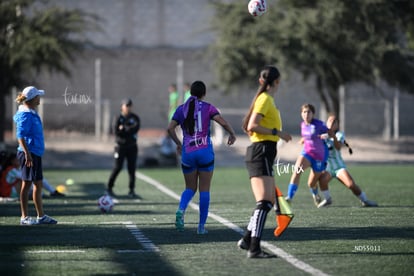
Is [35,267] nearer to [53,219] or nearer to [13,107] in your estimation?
[53,219]

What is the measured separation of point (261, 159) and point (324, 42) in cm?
2376

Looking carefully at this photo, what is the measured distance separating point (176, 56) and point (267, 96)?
3312 cm

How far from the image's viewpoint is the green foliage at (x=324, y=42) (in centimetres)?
3228

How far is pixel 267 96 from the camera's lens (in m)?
9.55

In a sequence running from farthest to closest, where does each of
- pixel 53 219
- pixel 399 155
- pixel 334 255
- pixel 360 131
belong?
pixel 360 131 < pixel 399 155 < pixel 53 219 < pixel 334 255

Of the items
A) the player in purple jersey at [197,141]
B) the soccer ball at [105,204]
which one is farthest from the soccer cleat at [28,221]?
the player in purple jersey at [197,141]

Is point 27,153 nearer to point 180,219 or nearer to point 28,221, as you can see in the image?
point 28,221

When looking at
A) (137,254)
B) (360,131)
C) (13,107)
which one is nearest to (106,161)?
(13,107)

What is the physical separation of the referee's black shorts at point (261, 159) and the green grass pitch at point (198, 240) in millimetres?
964

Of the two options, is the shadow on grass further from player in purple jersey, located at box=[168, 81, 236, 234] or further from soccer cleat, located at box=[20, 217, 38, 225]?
player in purple jersey, located at box=[168, 81, 236, 234]

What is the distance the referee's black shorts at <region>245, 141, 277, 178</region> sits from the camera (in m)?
9.55

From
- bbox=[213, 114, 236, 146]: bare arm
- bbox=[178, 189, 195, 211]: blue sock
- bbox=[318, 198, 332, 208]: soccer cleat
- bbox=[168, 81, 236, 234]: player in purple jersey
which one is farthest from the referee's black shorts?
bbox=[318, 198, 332, 208]: soccer cleat

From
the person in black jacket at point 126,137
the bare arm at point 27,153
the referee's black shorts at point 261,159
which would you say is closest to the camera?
the referee's black shorts at point 261,159

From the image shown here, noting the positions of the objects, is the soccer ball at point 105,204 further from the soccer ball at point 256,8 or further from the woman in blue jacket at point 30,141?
the soccer ball at point 256,8
